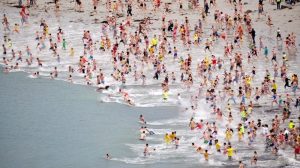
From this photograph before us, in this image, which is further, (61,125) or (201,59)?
(201,59)

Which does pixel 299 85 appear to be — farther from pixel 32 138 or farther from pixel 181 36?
pixel 32 138

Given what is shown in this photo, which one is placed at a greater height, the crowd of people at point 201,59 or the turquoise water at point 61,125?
the crowd of people at point 201,59

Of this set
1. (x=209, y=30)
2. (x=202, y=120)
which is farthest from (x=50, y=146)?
(x=209, y=30)

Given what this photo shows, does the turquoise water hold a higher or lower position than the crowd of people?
lower

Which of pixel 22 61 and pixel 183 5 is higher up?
pixel 183 5

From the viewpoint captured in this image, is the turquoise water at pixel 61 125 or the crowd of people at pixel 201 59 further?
the crowd of people at pixel 201 59

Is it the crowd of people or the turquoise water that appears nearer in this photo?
the turquoise water

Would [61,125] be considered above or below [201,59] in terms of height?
below

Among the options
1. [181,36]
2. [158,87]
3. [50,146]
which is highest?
[181,36]
